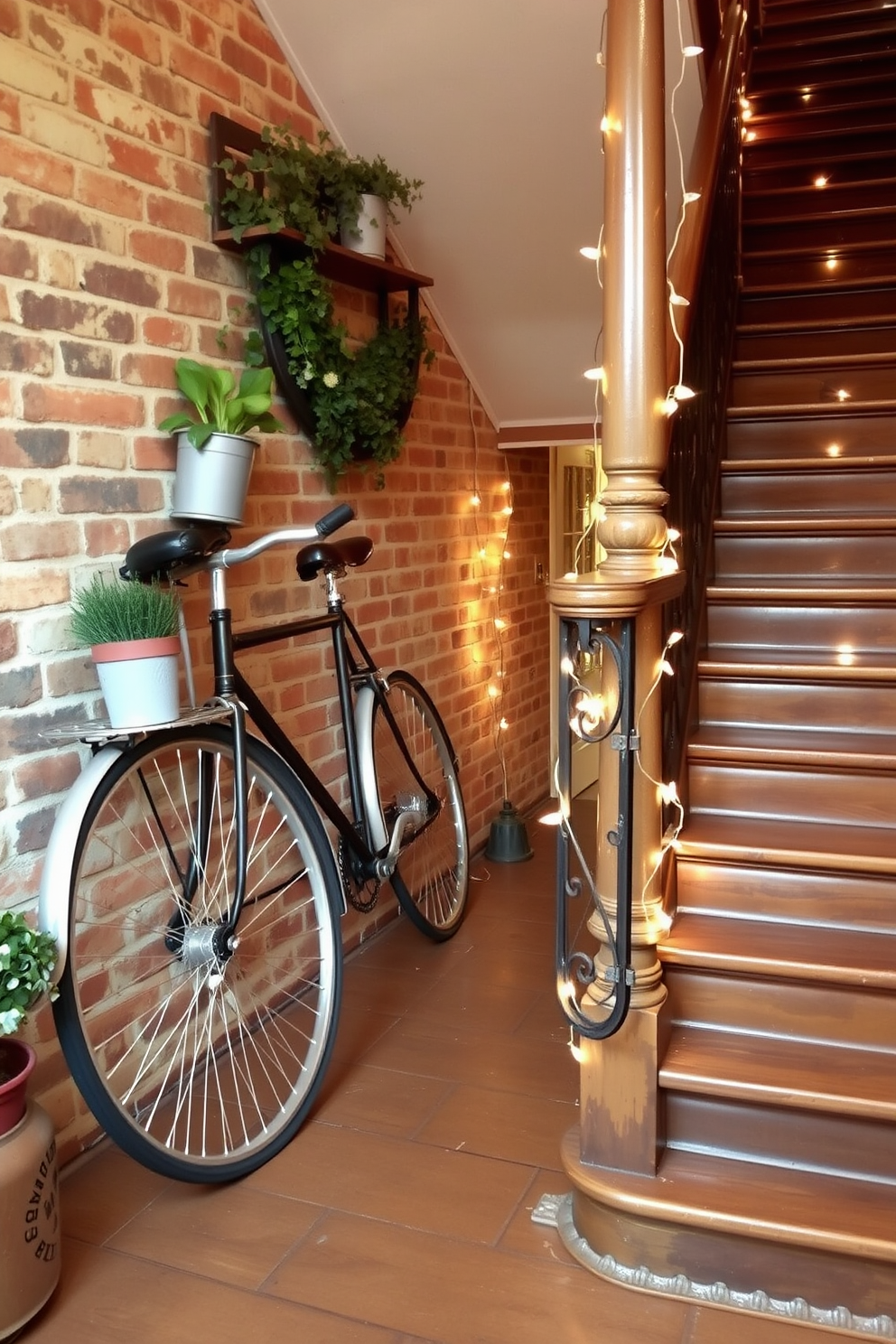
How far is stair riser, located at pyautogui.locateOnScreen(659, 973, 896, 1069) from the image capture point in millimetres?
1757

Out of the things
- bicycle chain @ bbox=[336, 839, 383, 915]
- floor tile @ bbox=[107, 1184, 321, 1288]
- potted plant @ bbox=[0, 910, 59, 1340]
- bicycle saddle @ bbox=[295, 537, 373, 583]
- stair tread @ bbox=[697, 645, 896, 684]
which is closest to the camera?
potted plant @ bbox=[0, 910, 59, 1340]

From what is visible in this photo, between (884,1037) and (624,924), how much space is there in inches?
21.3

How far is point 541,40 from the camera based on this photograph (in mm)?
2439

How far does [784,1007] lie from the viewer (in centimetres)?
181

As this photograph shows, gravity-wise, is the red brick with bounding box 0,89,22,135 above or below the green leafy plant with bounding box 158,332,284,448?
above

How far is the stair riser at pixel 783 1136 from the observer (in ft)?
5.41

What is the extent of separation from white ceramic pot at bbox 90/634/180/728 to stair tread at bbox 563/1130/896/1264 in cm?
103

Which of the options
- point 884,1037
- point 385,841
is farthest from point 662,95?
point 385,841

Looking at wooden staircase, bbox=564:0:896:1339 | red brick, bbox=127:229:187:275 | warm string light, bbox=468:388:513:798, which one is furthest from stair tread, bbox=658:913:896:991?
warm string light, bbox=468:388:513:798

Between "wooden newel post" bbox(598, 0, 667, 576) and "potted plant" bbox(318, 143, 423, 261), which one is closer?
"wooden newel post" bbox(598, 0, 667, 576)

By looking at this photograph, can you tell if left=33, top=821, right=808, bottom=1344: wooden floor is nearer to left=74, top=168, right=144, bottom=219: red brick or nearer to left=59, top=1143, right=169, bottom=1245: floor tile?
left=59, top=1143, right=169, bottom=1245: floor tile

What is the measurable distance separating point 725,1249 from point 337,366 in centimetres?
199

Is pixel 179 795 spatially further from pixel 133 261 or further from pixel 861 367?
pixel 861 367

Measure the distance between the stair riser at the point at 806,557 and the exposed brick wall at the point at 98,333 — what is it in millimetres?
1055
